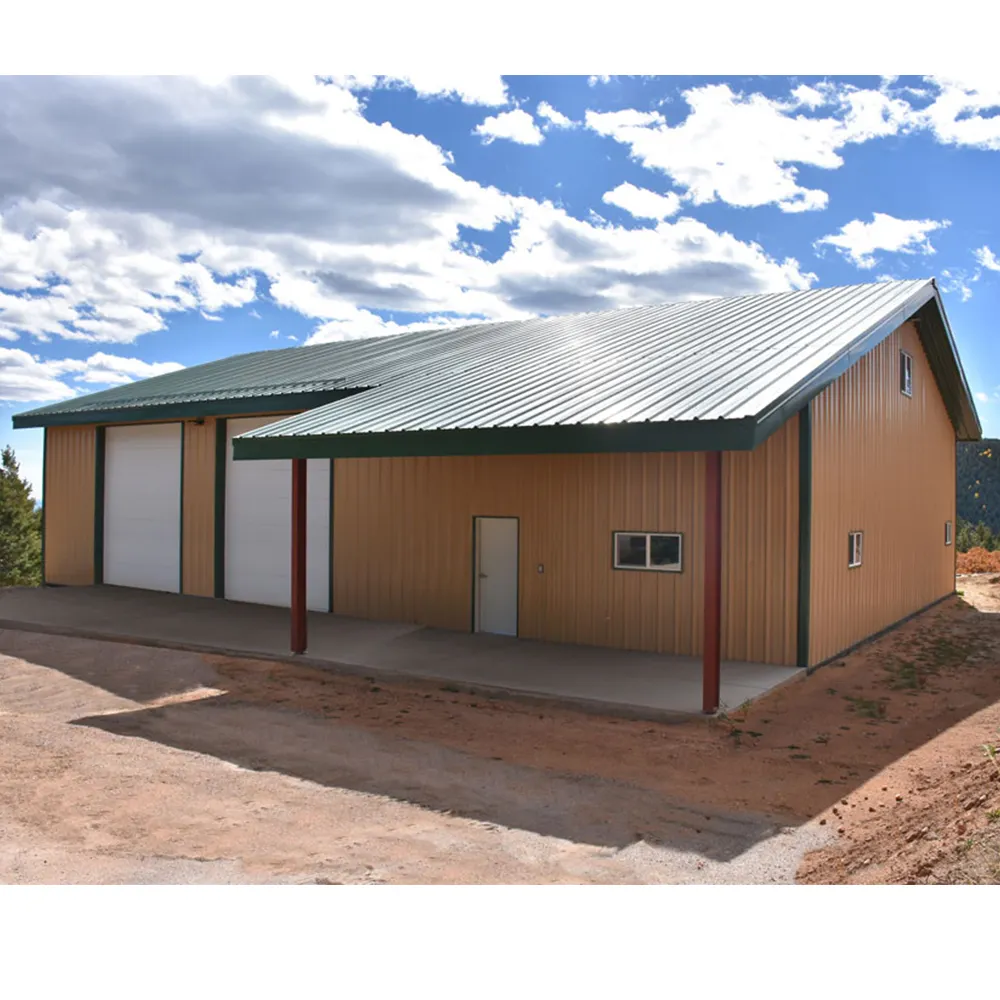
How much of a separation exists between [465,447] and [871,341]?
5.47 meters

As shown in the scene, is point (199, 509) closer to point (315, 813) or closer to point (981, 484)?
point (315, 813)

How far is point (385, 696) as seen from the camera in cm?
950

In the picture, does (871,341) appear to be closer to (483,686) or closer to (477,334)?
(483,686)

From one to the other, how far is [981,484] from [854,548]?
129 ft

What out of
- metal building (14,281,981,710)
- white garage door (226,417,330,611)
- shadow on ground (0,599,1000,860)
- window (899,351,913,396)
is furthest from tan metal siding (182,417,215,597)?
window (899,351,913,396)

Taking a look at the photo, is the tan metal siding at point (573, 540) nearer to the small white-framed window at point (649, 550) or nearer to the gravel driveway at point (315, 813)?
the small white-framed window at point (649, 550)

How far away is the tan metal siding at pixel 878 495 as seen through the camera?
10695 millimetres

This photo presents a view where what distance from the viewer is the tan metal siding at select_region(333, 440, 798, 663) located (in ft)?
33.8

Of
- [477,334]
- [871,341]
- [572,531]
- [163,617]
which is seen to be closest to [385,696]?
[572,531]

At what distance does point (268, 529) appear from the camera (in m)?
15.4

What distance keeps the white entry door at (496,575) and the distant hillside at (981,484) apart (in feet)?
131

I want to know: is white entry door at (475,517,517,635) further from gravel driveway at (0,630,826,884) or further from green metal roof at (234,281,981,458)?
gravel driveway at (0,630,826,884)

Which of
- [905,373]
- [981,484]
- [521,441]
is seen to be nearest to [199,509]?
[521,441]

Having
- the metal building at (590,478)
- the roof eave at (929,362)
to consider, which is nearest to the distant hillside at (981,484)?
the roof eave at (929,362)
